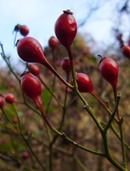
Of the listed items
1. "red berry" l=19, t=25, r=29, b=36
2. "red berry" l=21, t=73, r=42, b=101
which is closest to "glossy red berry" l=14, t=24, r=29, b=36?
"red berry" l=19, t=25, r=29, b=36

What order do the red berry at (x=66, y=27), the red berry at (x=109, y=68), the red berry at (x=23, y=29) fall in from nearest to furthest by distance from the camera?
1. the red berry at (x=66, y=27)
2. the red berry at (x=109, y=68)
3. the red berry at (x=23, y=29)

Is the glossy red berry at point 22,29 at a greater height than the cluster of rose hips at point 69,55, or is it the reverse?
the glossy red berry at point 22,29

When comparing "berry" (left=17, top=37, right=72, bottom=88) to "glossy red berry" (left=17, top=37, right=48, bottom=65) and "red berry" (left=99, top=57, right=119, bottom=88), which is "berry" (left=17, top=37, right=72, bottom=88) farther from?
"red berry" (left=99, top=57, right=119, bottom=88)

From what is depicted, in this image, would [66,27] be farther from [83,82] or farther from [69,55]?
[83,82]

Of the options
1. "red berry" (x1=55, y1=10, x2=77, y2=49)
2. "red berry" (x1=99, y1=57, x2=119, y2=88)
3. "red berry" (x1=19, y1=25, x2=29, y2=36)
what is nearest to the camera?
"red berry" (x1=55, y1=10, x2=77, y2=49)

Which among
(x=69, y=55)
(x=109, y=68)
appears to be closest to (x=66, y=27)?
(x=69, y=55)

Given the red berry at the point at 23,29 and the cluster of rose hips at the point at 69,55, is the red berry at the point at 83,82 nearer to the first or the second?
the cluster of rose hips at the point at 69,55

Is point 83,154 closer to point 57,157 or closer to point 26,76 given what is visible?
point 57,157

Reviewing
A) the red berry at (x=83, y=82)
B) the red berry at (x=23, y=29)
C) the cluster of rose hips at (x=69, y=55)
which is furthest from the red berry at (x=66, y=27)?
the red berry at (x=23, y=29)
